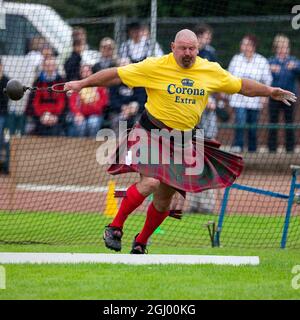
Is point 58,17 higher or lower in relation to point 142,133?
lower

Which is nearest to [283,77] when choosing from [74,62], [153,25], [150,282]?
[74,62]

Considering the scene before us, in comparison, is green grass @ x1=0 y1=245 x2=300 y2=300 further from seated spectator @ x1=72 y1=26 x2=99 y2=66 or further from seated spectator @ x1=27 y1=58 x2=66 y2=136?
seated spectator @ x1=27 y1=58 x2=66 y2=136

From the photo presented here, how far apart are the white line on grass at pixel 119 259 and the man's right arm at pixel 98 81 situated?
1.32 metres

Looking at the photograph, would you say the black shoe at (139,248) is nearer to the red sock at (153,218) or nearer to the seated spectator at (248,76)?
the red sock at (153,218)

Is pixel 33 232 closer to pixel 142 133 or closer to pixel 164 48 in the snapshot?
pixel 142 133

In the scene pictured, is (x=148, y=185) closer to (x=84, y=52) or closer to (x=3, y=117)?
(x=84, y=52)

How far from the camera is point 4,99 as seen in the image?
11.7 metres

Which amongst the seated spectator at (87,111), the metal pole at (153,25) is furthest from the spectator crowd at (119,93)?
the metal pole at (153,25)

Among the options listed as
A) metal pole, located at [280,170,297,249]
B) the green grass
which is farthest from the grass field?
metal pole, located at [280,170,297,249]

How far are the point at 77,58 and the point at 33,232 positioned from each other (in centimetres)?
281

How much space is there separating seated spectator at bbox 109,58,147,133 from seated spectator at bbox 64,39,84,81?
1.99 ft

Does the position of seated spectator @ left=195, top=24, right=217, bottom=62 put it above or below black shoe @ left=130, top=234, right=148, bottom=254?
above

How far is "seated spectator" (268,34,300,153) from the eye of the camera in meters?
12.5
